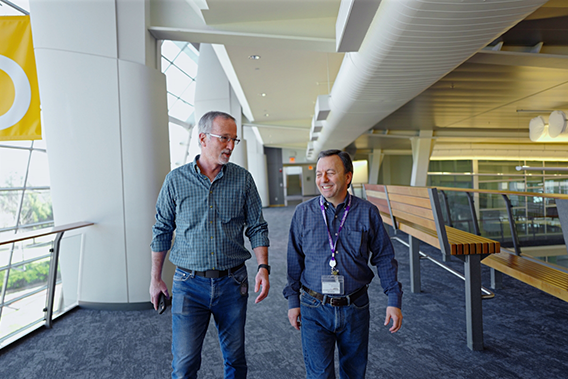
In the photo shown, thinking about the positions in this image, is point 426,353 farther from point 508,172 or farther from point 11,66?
point 508,172

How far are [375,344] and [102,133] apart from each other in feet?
11.8

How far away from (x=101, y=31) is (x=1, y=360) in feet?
11.2

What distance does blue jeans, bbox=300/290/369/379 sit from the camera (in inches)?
66.6

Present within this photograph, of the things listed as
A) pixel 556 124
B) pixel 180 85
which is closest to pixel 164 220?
pixel 556 124

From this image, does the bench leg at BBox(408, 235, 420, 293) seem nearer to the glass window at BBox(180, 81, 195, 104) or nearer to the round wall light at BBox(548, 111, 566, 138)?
the round wall light at BBox(548, 111, 566, 138)

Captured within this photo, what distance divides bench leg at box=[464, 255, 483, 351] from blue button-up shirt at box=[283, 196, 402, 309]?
1.39 m

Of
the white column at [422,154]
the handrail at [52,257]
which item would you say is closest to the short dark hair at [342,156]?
the handrail at [52,257]

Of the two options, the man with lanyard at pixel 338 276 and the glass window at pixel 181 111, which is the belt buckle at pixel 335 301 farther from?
the glass window at pixel 181 111

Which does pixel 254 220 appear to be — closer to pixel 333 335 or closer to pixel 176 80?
pixel 333 335

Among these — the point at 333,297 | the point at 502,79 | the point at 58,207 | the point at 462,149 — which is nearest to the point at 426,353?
the point at 333,297

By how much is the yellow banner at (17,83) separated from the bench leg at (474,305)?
4.45 metres

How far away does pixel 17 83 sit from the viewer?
153 inches

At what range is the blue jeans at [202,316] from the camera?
188 cm

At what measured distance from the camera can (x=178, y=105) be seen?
19.7 metres
